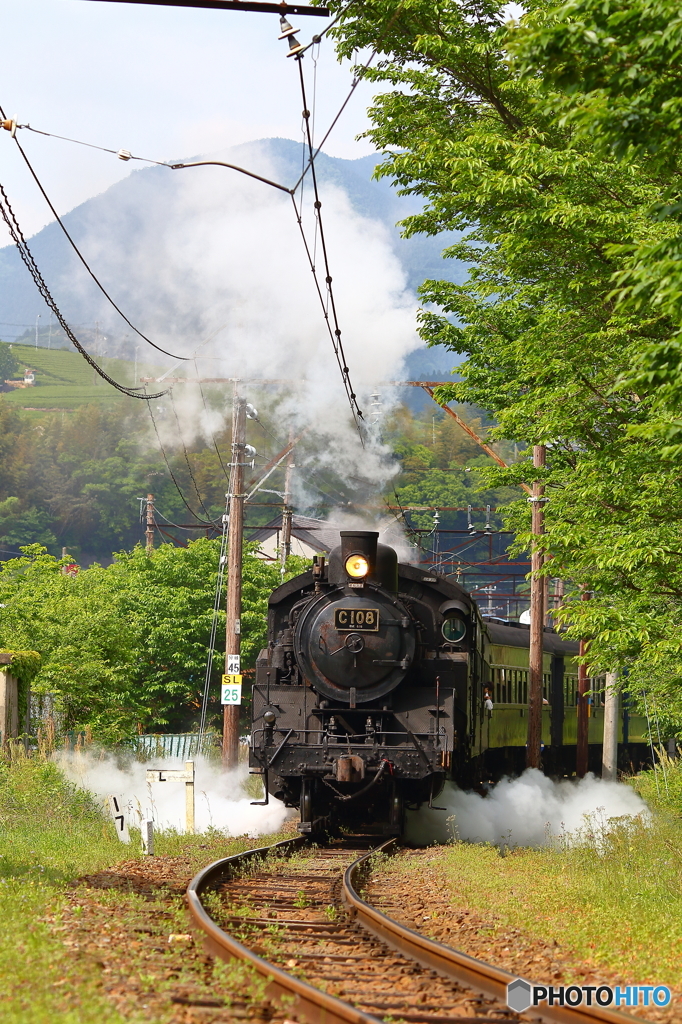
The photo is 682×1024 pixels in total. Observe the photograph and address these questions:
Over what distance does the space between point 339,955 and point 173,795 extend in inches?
491

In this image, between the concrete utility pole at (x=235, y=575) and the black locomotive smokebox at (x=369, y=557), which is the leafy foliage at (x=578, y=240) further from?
the concrete utility pole at (x=235, y=575)

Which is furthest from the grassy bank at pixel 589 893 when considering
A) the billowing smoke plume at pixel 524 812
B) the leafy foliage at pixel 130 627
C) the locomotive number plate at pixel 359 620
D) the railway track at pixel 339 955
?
the leafy foliage at pixel 130 627

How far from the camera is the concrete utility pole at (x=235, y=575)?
22766mm

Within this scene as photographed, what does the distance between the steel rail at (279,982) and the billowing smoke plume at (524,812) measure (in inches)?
248

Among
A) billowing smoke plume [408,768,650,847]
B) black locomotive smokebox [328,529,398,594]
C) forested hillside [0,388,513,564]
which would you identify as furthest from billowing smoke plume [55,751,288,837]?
forested hillside [0,388,513,564]

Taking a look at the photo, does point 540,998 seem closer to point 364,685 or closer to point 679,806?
point 364,685

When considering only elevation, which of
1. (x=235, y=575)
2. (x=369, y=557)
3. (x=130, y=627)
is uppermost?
(x=235, y=575)

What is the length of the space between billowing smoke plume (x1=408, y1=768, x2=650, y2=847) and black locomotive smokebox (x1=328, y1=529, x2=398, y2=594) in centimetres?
312

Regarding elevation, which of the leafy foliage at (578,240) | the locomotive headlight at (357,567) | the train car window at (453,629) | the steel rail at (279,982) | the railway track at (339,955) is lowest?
the railway track at (339,955)

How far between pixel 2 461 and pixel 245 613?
8051 centimetres

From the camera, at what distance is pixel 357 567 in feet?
48.8

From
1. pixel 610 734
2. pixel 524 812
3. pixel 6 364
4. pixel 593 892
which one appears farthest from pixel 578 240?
pixel 6 364

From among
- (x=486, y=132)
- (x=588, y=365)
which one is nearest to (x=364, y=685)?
(x=588, y=365)

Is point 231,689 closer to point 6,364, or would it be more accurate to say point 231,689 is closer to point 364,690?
point 364,690
